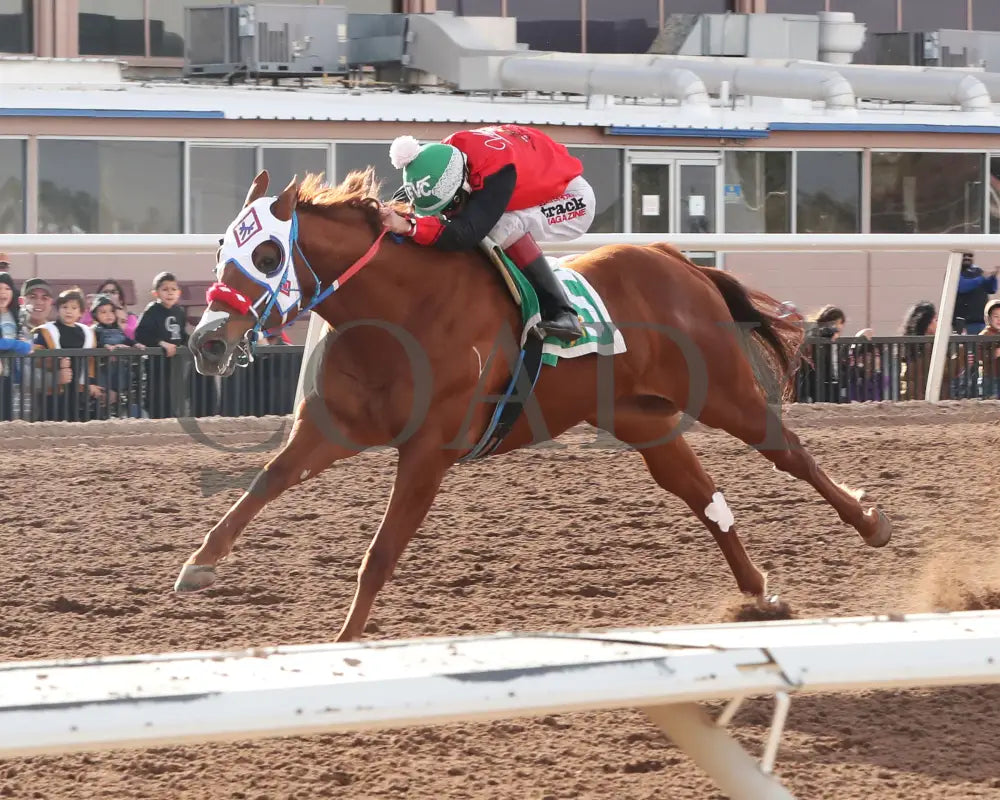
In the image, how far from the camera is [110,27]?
1709 cm

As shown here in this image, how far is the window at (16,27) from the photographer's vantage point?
16.3 metres

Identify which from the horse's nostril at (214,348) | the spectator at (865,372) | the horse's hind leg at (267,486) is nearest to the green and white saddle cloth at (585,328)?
the horse's hind leg at (267,486)

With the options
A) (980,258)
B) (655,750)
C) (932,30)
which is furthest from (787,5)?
(655,750)

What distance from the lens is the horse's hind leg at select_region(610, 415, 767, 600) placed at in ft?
16.0

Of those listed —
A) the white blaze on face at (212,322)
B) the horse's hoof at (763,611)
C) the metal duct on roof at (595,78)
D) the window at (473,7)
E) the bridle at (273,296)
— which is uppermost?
the window at (473,7)

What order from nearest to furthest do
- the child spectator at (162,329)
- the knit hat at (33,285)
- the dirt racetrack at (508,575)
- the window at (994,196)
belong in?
the dirt racetrack at (508,575) < the child spectator at (162,329) < the knit hat at (33,285) < the window at (994,196)

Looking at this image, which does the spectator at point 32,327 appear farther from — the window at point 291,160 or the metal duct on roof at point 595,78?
the metal duct on roof at point 595,78

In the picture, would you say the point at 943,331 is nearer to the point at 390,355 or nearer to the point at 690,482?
the point at 690,482

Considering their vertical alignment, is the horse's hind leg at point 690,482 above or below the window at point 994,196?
below

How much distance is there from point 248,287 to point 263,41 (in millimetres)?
11661

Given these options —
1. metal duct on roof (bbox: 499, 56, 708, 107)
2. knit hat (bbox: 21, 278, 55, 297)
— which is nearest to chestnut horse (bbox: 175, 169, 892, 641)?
knit hat (bbox: 21, 278, 55, 297)

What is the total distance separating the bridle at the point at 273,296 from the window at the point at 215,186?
6738 mm

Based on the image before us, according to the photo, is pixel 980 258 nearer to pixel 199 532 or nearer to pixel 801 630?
pixel 199 532

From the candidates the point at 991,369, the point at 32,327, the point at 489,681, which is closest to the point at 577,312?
the point at 489,681
